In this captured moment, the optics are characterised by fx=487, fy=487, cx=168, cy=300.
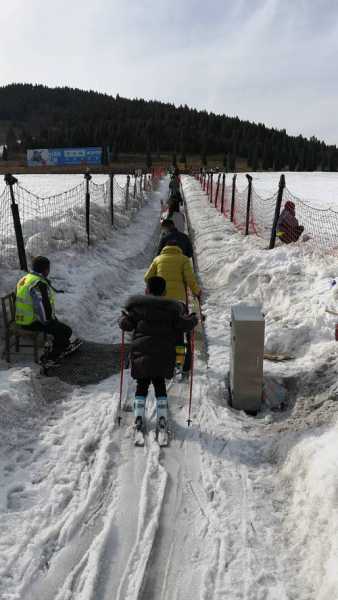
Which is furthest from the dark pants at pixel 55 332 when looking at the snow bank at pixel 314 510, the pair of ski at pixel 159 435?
the snow bank at pixel 314 510

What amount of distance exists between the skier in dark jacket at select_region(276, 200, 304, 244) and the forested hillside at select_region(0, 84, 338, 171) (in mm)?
98057

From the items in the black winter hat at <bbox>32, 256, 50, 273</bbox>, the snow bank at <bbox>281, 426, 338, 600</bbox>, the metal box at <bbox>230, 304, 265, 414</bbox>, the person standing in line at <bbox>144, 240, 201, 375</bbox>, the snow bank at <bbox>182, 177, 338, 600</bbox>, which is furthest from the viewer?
the black winter hat at <bbox>32, 256, 50, 273</bbox>

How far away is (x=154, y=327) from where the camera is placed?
4.67 meters

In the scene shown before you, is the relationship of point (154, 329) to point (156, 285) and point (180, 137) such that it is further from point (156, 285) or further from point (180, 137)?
point (180, 137)

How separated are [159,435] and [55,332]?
240cm

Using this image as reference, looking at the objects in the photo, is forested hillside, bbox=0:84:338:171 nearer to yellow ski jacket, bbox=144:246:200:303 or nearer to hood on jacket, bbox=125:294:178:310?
yellow ski jacket, bbox=144:246:200:303

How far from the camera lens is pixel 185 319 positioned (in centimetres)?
466

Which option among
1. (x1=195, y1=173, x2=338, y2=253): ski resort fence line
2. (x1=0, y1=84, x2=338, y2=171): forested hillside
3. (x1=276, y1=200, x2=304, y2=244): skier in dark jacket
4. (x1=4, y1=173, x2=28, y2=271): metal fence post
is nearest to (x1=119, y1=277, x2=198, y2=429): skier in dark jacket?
(x1=4, y1=173, x2=28, y2=271): metal fence post

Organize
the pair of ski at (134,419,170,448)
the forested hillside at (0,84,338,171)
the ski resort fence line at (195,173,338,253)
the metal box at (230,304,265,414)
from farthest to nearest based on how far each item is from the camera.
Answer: the forested hillside at (0,84,338,171) → the ski resort fence line at (195,173,338,253) → the metal box at (230,304,265,414) → the pair of ski at (134,419,170,448)

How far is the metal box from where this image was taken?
5348 mm

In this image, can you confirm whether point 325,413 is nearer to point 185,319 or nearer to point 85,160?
point 185,319

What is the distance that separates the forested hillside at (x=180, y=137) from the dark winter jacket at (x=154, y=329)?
105678 millimetres

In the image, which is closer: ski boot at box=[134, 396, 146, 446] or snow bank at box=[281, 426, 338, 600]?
snow bank at box=[281, 426, 338, 600]

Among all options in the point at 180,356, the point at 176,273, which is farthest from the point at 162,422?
the point at 176,273
